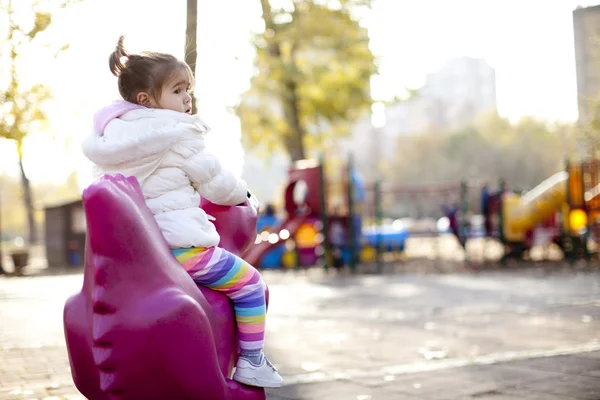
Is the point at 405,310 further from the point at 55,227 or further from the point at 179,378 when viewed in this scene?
the point at 55,227

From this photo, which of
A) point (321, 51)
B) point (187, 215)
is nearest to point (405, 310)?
point (187, 215)

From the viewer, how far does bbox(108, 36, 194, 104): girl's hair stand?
9.41ft

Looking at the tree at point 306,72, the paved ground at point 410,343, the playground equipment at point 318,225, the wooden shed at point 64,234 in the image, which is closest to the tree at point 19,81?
the paved ground at point 410,343

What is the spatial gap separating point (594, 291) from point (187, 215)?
885 centimetres

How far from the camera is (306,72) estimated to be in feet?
66.6

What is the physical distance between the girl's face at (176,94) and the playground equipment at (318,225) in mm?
11645

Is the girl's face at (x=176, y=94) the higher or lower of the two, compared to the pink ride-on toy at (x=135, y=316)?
higher

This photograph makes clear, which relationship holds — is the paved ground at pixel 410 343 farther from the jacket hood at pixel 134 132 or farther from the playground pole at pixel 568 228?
the playground pole at pixel 568 228

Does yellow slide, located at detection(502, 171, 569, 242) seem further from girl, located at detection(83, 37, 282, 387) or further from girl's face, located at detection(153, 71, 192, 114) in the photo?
girl's face, located at detection(153, 71, 192, 114)

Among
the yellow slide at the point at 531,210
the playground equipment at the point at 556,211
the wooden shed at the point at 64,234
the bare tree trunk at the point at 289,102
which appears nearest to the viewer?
the playground equipment at the point at 556,211

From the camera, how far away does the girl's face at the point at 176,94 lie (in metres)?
2.91

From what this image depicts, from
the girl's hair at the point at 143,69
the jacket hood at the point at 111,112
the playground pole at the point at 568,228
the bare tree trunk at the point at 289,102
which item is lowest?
the playground pole at the point at 568,228

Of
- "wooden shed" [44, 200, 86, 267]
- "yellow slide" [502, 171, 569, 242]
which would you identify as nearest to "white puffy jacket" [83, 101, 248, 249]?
"yellow slide" [502, 171, 569, 242]

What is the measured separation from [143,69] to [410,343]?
12.9 feet
